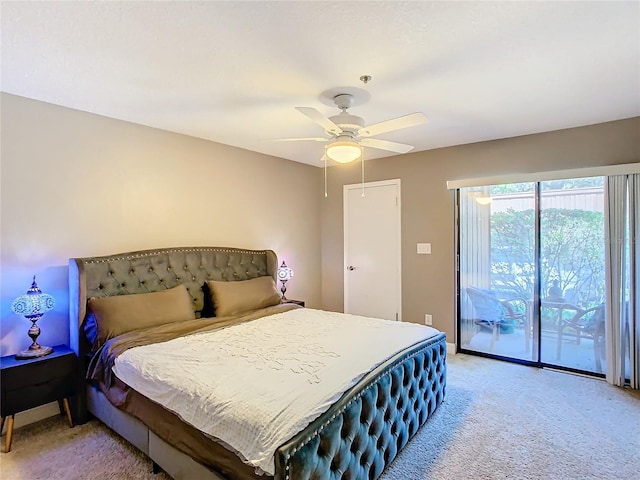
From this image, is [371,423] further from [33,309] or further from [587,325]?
[587,325]

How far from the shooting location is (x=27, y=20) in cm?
174

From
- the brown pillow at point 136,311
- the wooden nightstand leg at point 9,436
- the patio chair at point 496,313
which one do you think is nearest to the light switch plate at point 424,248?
the patio chair at point 496,313

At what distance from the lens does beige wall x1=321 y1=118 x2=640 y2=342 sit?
11.0 feet

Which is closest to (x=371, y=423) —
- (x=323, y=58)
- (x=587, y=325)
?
(x=323, y=58)

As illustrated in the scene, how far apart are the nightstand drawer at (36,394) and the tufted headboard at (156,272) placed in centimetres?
23

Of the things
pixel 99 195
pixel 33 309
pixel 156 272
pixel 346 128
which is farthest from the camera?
pixel 156 272

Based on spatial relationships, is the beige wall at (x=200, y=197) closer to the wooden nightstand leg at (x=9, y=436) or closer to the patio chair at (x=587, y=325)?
the wooden nightstand leg at (x=9, y=436)

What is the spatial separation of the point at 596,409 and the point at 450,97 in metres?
2.70

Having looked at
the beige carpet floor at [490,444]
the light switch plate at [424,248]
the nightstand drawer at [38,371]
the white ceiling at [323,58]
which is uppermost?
the white ceiling at [323,58]

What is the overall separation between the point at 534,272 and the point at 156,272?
3819 mm

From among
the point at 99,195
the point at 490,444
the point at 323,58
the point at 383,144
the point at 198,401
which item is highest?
the point at 323,58

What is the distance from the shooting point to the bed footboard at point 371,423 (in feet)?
4.70

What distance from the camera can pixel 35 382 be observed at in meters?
2.40

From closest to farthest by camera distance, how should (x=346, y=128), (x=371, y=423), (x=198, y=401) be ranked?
(x=198, y=401) → (x=371, y=423) → (x=346, y=128)
